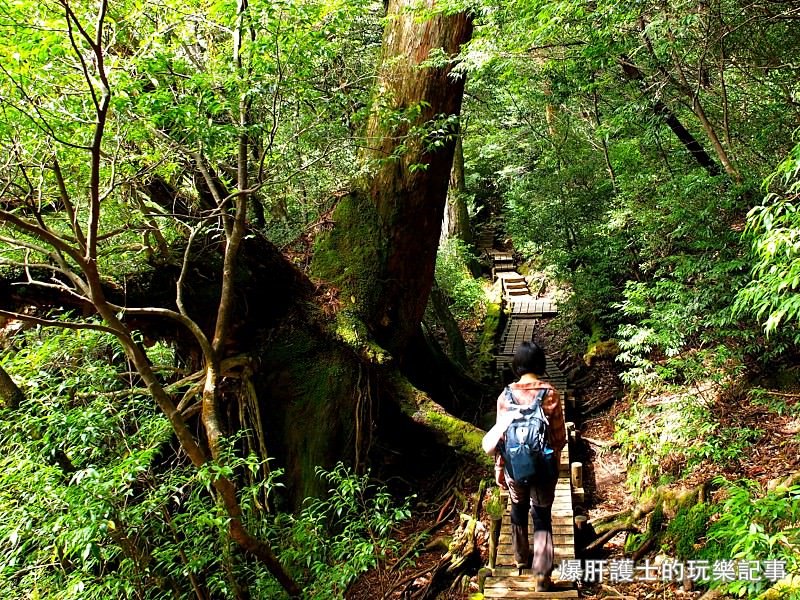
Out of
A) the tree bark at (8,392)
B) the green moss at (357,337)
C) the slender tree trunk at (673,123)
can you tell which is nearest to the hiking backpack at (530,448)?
the green moss at (357,337)

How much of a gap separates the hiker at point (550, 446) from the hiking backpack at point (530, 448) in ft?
0.10

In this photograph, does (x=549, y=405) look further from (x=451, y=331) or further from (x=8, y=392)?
(x=451, y=331)

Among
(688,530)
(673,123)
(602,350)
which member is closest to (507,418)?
(688,530)

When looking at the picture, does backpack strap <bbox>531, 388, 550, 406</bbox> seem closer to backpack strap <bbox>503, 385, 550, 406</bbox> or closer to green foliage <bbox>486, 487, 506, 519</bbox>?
backpack strap <bbox>503, 385, 550, 406</bbox>

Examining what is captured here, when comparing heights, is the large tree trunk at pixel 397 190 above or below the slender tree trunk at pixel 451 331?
above

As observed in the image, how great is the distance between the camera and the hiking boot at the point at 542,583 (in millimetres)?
3611

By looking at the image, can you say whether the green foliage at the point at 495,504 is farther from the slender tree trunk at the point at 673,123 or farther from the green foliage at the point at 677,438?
the slender tree trunk at the point at 673,123

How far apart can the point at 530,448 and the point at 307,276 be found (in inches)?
138

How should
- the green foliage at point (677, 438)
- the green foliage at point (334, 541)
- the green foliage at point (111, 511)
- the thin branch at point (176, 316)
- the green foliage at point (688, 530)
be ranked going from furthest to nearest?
the green foliage at point (677, 438) < the green foliage at point (334, 541) < the green foliage at point (688, 530) < the thin branch at point (176, 316) < the green foliage at point (111, 511)

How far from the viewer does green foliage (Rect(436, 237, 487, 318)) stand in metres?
12.1

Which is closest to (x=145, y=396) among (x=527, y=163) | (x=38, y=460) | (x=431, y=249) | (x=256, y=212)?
(x=38, y=460)

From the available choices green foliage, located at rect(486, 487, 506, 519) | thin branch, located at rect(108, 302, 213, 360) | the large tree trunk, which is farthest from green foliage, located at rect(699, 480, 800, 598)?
the large tree trunk

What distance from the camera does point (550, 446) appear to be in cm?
356

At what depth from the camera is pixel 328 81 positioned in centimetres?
547
